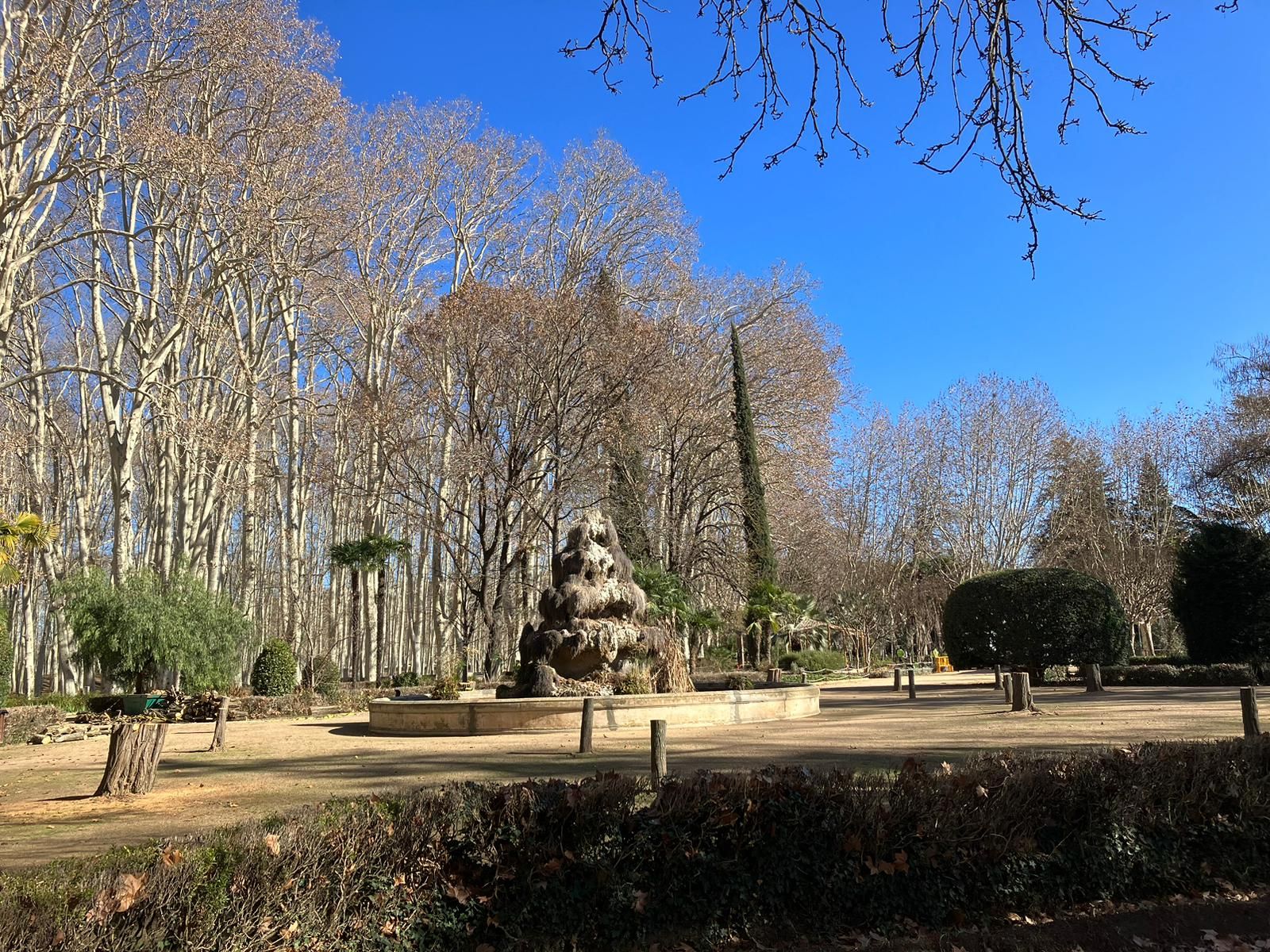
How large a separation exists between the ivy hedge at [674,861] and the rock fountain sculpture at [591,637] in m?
9.93

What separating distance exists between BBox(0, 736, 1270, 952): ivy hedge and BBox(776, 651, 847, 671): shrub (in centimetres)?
2403

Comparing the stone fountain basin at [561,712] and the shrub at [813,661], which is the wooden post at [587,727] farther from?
the shrub at [813,661]

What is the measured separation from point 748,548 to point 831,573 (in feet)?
45.8

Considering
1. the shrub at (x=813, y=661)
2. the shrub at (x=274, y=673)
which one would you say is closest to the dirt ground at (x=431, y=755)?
the shrub at (x=274, y=673)

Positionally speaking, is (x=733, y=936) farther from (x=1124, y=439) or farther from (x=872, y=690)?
(x=1124, y=439)

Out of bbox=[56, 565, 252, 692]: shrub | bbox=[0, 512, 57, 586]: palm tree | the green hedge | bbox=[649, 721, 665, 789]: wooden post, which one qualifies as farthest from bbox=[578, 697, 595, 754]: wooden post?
the green hedge

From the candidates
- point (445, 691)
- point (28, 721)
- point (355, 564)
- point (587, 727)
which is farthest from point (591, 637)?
point (355, 564)

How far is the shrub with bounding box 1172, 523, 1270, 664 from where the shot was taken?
2302 centimetres

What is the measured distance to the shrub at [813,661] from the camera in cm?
3162

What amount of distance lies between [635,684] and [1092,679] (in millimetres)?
11546

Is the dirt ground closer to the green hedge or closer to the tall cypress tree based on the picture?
the green hedge

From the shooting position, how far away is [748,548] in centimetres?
3253

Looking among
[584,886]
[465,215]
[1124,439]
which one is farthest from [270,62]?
[1124,439]

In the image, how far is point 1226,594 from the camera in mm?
23453
